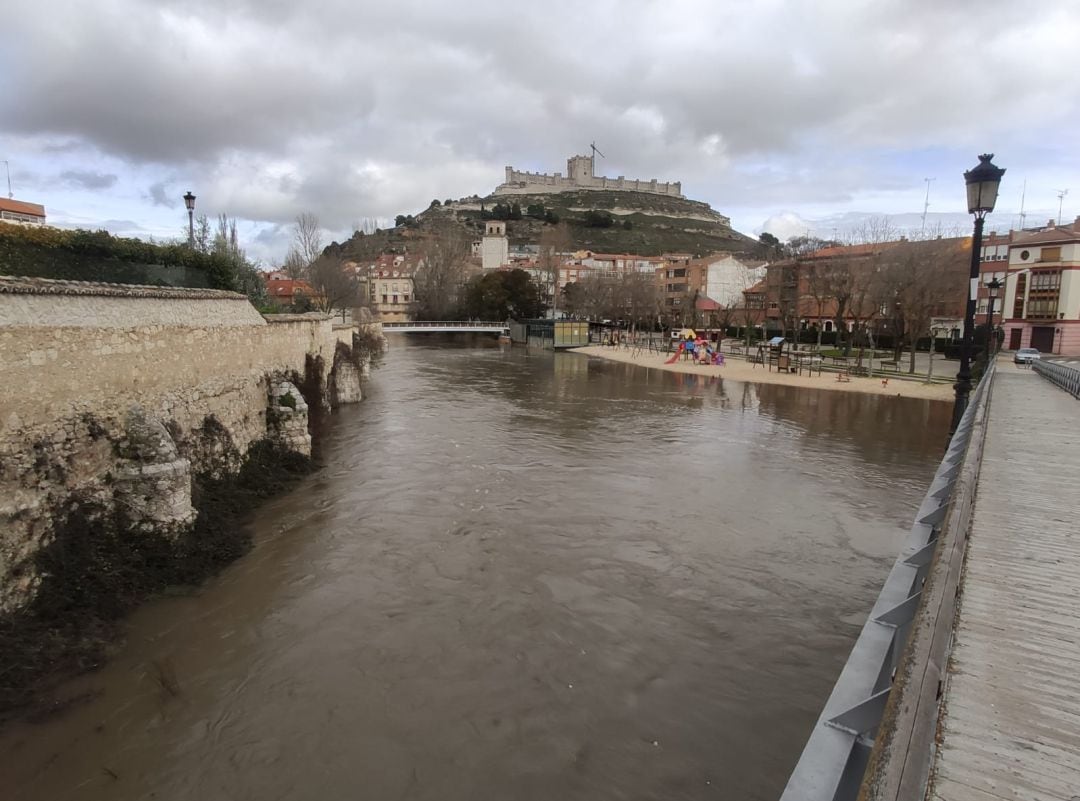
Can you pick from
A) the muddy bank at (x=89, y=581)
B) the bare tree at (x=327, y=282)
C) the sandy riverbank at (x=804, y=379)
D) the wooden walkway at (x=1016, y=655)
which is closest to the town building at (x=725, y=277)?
the sandy riverbank at (x=804, y=379)

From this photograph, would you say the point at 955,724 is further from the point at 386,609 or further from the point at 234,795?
the point at 386,609

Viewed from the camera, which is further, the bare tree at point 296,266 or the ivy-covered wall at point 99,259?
the bare tree at point 296,266

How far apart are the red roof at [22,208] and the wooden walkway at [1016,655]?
59681 millimetres

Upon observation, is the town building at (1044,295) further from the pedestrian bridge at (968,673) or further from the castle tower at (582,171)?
the castle tower at (582,171)

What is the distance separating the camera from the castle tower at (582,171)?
18750 cm

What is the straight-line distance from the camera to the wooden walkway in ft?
7.79

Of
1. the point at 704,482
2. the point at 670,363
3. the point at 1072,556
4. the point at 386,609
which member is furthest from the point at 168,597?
the point at 670,363

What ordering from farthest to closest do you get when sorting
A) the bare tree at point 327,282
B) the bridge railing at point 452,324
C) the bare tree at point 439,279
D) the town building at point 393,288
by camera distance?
the town building at point 393,288
the bare tree at point 439,279
the bridge railing at point 452,324
the bare tree at point 327,282

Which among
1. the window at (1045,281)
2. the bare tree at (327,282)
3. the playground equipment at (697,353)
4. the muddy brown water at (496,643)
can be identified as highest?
the window at (1045,281)

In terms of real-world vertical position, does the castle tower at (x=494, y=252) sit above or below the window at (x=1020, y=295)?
above

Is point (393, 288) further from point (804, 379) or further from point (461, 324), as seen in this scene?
point (804, 379)

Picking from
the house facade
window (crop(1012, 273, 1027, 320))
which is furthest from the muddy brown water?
the house facade

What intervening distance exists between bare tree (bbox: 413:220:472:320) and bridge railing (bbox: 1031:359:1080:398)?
6802 centimetres

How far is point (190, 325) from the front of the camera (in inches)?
448
